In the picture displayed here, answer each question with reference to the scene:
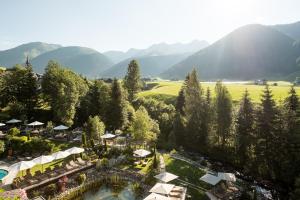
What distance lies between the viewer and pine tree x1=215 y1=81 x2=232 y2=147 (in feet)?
147

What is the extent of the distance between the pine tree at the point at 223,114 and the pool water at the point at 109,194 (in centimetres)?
2281

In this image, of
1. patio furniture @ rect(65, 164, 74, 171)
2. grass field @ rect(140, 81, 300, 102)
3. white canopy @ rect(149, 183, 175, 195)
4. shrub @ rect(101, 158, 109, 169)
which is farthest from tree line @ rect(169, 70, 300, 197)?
patio furniture @ rect(65, 164, 74, 171)

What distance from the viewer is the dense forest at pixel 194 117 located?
34.1 metres

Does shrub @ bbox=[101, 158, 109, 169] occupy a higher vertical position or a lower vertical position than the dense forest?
lower

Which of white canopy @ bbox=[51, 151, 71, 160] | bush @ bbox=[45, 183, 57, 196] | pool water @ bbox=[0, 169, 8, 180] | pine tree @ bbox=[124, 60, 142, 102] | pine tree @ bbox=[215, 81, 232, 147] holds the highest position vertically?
pine tree @ bbox=[124, 60, 142, 102]

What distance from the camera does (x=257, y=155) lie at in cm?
3644

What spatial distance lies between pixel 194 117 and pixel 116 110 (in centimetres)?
1613

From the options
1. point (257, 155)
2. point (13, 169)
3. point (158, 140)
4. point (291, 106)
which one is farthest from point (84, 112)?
point (291, 106)

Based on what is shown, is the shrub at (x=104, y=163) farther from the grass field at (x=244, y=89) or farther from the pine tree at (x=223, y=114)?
the grass field at (x=244, y=89)

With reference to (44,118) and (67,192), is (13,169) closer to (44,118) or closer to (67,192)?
(67,192)

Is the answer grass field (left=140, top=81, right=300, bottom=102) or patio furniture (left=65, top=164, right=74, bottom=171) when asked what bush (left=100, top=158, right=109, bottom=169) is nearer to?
patio furniture (left=65, top=164, right=74, bottom=171)

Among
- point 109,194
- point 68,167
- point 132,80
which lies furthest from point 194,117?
point 132,80

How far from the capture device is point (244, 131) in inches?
1572

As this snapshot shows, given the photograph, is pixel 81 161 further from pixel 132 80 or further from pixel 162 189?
pixel 132 80
